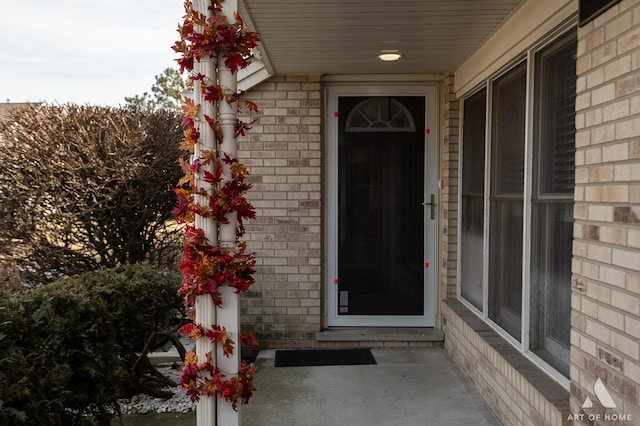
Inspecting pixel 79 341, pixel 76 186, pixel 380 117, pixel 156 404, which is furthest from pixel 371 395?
pixel 76 186

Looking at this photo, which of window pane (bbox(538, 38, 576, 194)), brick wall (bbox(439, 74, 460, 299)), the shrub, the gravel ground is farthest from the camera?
brick wall (bbox(439, 74, 460, 299))

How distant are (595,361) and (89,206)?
191 inches

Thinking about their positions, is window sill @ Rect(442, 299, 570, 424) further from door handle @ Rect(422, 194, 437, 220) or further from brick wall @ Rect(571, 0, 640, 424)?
door handle @ Rect(422, 194, 437, 220)

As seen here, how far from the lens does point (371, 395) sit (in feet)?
13.3

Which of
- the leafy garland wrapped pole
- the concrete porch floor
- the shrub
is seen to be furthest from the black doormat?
the leafy garland wrapped pole

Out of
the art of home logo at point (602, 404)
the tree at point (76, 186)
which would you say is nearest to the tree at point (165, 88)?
the tree at point (76, 186)

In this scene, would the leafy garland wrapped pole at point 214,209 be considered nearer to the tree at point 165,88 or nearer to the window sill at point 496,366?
the window sill at point 496,366

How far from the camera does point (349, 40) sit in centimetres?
409

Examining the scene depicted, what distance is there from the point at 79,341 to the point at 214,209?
45.1 inches

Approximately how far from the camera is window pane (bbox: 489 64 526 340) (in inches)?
136

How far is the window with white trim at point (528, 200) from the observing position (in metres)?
2.78

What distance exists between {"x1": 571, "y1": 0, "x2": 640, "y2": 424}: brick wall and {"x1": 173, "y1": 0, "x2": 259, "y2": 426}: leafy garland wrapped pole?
4.76 feet

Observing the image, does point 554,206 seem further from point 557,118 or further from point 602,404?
point 602,404

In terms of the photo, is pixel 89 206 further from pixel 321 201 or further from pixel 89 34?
pixel 89 34
